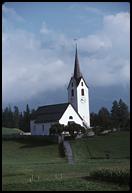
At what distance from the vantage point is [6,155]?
164ft

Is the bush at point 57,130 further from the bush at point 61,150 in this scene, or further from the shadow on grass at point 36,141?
the bush at point 61,150

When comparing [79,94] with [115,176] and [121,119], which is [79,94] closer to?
[121,119]

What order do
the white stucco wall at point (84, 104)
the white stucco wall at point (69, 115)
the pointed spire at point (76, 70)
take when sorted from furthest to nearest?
the pointed spire at point (76, 70) < the white stucco wall at point (84, 104) < the white stucco wall at point (69, 115)

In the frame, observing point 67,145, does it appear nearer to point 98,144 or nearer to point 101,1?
point 98,144

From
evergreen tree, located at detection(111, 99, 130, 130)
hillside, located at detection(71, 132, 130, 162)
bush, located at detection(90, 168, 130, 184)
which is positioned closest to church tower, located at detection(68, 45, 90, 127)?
evergreen tree, located at detection(111, 99, 130, 130)

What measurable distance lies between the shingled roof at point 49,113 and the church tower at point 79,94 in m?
4.21

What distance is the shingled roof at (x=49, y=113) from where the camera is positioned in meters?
78.9

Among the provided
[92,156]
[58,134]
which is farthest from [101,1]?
[58,134]

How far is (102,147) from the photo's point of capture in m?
→ 52.7

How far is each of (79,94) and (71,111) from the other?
811cm

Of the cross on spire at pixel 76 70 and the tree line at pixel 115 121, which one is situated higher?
the cross on spire at pixel 76 70

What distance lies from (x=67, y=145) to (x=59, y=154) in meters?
6.52

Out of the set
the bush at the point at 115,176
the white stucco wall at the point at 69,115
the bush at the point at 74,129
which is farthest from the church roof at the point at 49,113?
the bush at the point at 115,176

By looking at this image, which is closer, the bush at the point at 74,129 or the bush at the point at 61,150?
the bush at the point at 61,150
